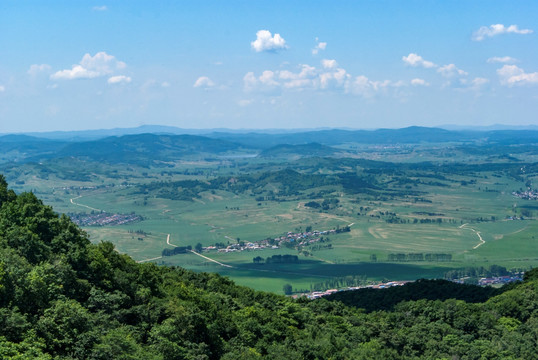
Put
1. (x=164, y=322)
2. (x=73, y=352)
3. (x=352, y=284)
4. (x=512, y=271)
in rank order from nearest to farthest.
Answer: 1. (x=73, y=352)
2. (x=164, y=322)
3. (x=352, y=284)
4. (x=512, y=271)

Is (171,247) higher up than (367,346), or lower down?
lower down

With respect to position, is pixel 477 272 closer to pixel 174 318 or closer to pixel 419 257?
pixel 419 257

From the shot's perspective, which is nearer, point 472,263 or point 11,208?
point 11,208

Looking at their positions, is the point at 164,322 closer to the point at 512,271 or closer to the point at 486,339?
the point at 486,339

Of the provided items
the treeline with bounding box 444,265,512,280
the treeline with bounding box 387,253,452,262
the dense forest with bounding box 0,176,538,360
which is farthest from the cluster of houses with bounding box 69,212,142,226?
the dense forest with bounding box 0,176,538,360

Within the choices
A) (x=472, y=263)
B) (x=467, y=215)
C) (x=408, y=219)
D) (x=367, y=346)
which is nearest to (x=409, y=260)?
(x=472, y=263)

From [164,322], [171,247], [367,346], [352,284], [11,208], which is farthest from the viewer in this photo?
[171,247]

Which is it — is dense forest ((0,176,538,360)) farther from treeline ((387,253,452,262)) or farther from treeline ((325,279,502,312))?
treeline ((387,253,452,262))
